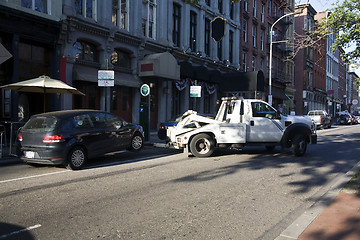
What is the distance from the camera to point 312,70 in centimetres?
5488

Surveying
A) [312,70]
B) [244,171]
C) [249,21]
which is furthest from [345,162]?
[312,70]

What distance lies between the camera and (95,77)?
17.3 meters

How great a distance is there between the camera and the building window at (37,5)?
1449cm

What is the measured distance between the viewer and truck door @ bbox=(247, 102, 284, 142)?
10.9 m

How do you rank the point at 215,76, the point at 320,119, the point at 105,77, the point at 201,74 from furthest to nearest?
the point at 320,119, the point at 215,76, the point at 201,74, the point at 105,77

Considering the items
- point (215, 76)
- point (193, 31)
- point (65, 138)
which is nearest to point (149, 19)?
point (193, 31)

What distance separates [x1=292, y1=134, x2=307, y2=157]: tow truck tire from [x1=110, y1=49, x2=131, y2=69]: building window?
41.5 feet

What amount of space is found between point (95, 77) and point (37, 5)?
14.7 feet

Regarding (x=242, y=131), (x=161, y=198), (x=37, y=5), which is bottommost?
(x=161, y=198)

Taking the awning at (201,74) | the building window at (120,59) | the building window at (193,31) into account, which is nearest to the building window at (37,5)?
the building window at (120,59)

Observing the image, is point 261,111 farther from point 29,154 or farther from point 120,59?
point 120,59

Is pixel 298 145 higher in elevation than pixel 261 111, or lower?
lower

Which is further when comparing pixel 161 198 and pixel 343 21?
pixel 343 21

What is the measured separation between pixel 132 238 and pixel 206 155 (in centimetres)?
692
